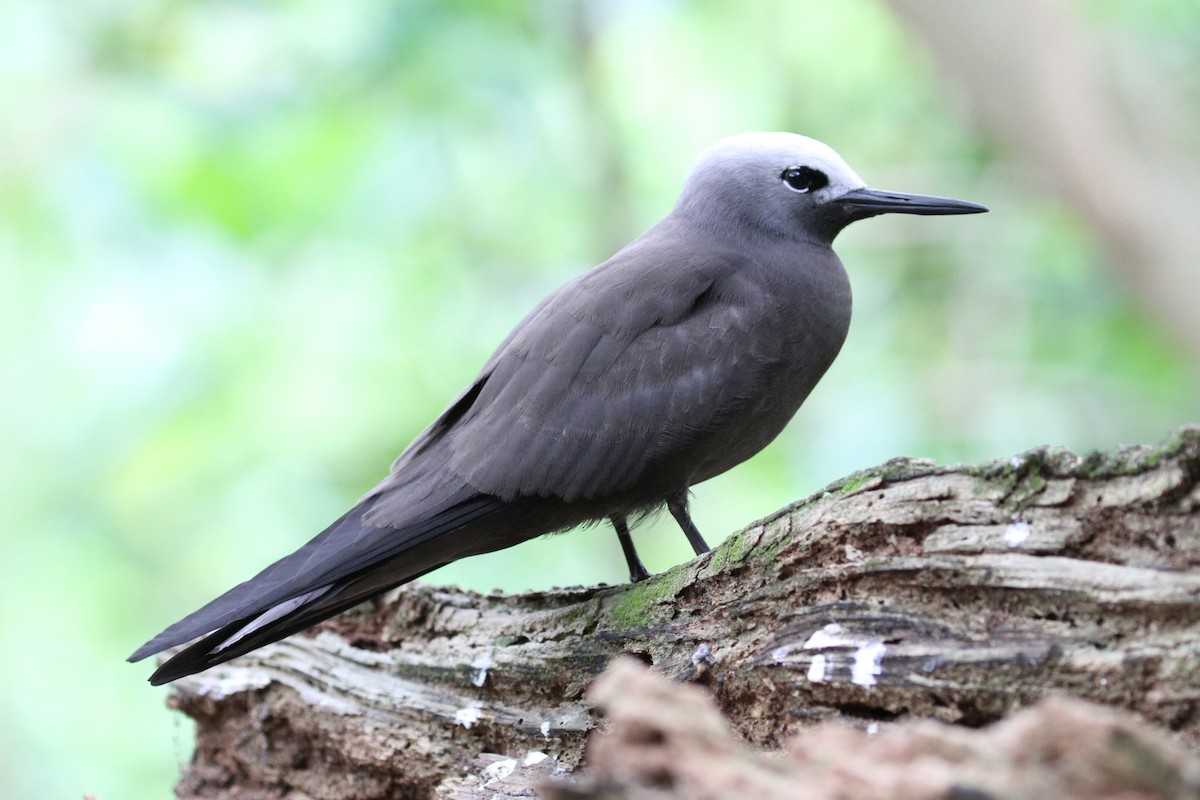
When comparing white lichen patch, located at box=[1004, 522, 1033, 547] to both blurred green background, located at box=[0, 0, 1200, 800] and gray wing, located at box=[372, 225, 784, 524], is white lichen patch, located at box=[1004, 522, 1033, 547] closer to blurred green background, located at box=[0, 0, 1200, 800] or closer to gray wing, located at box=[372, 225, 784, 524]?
gray wing, located at box=[372, 225, 784, 524]

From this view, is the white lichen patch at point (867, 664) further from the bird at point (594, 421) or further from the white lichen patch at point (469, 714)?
the white lichen patch at point (469, 714)

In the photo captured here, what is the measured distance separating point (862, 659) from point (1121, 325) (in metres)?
5.00

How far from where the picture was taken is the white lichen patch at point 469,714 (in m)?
2.71

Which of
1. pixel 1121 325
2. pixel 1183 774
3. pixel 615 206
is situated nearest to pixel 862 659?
pixel 1183 774

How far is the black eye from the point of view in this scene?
10.3ft

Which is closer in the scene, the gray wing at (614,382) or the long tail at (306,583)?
the long tail at (306,583)

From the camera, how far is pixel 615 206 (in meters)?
6.30

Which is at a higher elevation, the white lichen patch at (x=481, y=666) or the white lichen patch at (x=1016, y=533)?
the white lichen patch at (x=481, y=666)

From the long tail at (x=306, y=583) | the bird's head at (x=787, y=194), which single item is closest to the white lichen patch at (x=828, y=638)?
the long tail at (x=306, y=583)

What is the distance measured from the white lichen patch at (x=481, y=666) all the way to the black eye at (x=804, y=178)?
1450 mm

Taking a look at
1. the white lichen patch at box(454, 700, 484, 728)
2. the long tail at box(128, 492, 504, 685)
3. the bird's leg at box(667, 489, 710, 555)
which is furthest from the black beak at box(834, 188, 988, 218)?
the white lichen patch at box(454, 700, 484, 728)

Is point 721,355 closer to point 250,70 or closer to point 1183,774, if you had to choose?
point 1183,774

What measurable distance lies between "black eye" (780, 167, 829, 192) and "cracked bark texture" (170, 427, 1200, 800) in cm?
120

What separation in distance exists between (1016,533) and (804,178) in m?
1.51
